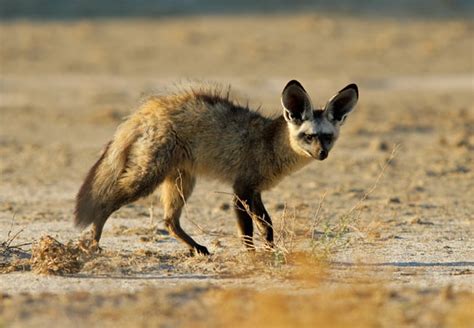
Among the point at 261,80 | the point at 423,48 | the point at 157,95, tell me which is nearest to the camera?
the point at 157,95

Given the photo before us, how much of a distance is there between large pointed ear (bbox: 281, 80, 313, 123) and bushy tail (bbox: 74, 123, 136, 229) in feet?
4.18

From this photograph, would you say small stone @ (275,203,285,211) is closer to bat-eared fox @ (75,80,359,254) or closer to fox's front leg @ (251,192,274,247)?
bat-eared fox @ (75,80,359,254)

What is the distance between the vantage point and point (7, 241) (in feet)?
30.0

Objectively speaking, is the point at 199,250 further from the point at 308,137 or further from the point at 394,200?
the point at 394,200

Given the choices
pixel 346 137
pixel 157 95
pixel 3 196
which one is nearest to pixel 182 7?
pixel 346 137

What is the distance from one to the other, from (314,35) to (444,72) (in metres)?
3.77

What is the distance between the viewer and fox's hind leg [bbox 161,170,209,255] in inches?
373

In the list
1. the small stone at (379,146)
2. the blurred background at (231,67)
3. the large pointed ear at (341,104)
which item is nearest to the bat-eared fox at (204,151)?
the large pointed ear at (341,104)

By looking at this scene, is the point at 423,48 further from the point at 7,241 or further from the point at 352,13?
the point at 7,241

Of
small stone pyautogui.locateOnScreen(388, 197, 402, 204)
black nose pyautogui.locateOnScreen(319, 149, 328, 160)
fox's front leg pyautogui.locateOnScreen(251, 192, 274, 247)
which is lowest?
fox's front leg pyautogui.locateOnScreen(251, 192, 274, 247)

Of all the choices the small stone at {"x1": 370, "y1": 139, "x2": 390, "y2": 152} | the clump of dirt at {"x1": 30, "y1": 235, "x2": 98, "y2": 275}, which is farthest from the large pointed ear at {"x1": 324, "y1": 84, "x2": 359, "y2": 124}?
the small stone at {"x1": 370, "y1": 139, "x2": 390, "y2": 152}

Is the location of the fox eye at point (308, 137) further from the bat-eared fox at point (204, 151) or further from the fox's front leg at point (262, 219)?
the fox's front leg at point (262, 219)

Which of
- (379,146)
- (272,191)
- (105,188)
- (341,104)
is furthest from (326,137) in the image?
(379,146)

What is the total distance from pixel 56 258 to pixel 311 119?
2445 mm
